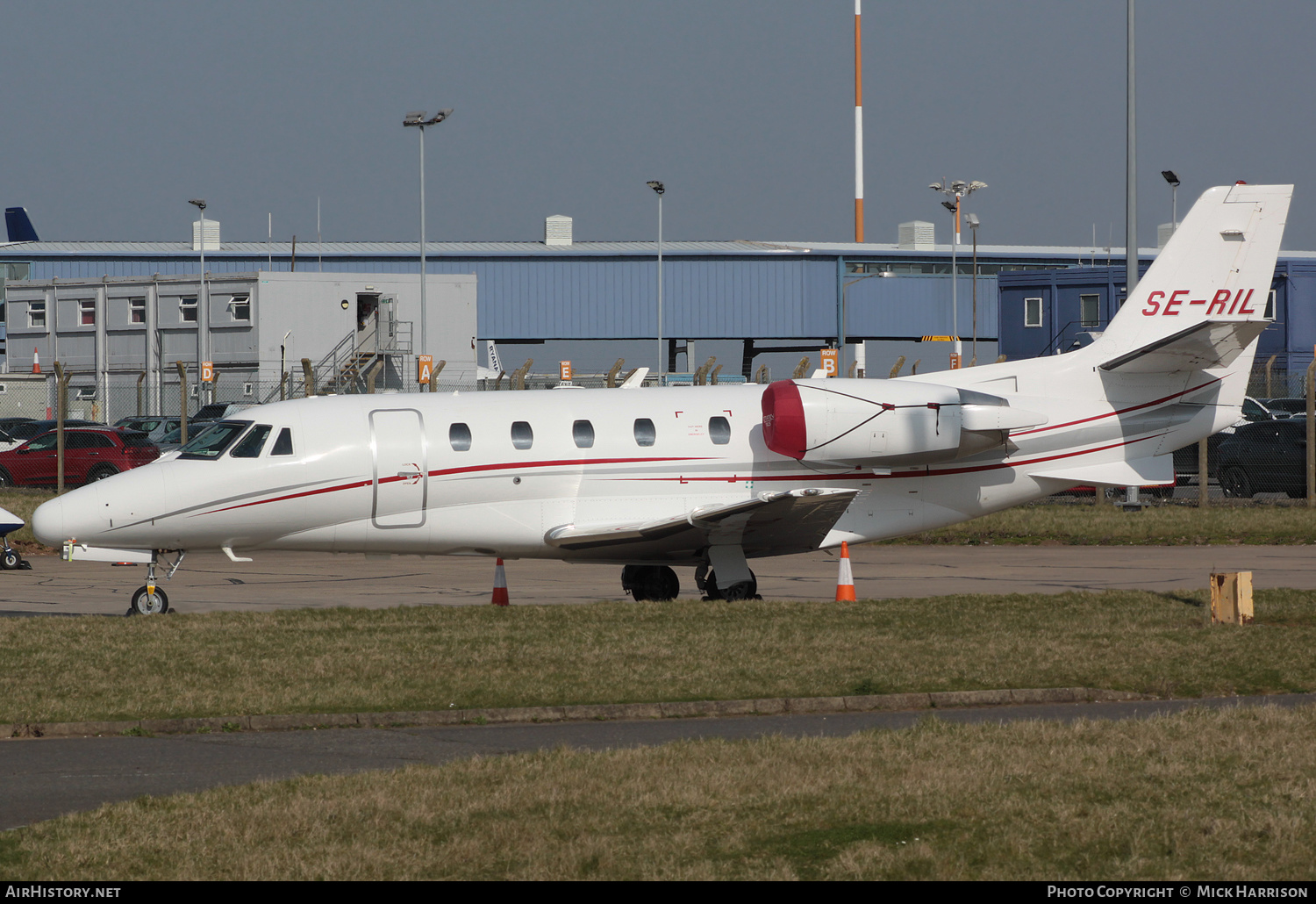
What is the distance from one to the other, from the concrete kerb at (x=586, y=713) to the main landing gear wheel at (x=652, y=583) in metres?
7.17

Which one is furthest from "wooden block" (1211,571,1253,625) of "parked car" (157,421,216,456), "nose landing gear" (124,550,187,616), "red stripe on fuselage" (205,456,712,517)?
"parked car" (157,421,216,456)

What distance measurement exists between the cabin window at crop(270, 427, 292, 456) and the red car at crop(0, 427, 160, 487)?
63.5ft

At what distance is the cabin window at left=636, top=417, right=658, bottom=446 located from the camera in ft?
56.5

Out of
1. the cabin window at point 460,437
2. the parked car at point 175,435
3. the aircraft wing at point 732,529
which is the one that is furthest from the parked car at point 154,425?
the aircraft wing at point 732,529

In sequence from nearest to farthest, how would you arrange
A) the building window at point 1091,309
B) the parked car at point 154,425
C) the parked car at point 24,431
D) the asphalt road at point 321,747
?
1. the asphalt road at point 321,747
2. the parked car at point 24,431
3. the parked car at point 154,425
4. the building window at point 1091,309

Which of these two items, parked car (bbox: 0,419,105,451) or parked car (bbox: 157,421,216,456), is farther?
parked car (bbox: 0,419,105,451)

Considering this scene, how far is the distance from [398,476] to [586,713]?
659 cm

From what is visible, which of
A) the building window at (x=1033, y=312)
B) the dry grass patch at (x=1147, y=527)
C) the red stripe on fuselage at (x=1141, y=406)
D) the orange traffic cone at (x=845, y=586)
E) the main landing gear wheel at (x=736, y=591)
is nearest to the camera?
the orange traffic cone at (x=845, y=586)

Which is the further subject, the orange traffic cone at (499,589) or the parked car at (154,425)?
the parked car at (154,425)

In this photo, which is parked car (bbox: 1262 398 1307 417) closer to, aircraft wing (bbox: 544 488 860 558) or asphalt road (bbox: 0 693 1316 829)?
aircraft wing (bbox: 544 488 860 558)

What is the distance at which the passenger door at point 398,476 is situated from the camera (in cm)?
1678

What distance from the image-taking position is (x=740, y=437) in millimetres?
17453

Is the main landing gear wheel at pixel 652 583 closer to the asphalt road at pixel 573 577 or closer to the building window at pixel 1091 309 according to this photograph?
the asphalt road at pixel 573 577
